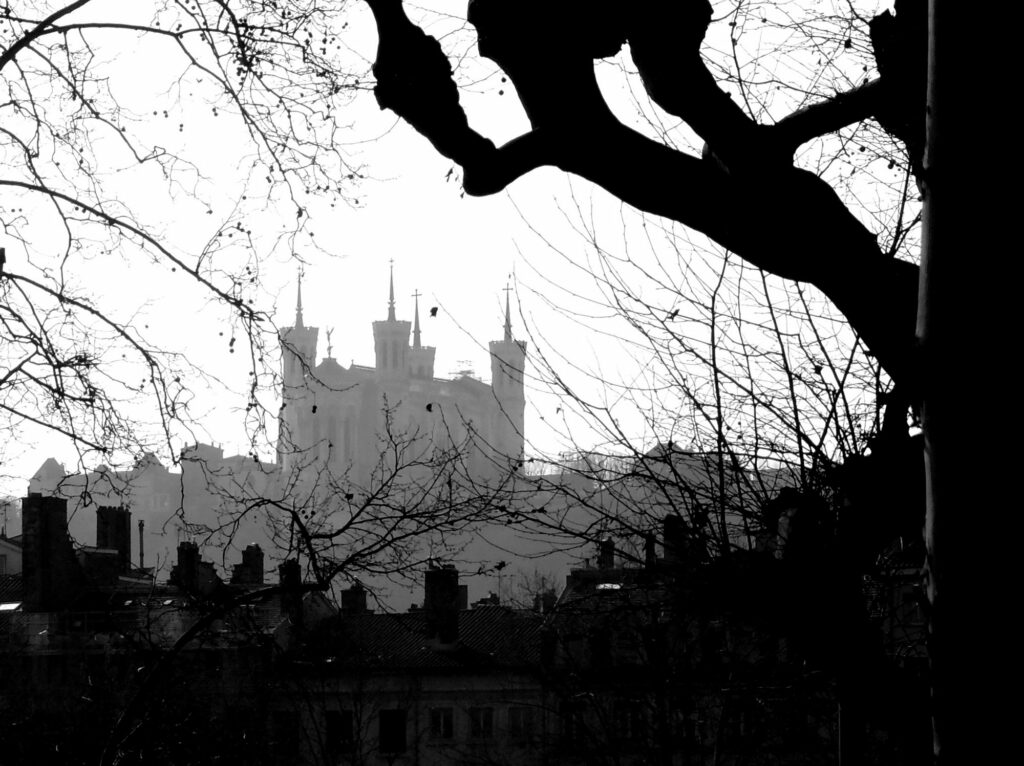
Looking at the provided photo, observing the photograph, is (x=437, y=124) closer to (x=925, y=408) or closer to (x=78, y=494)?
(x=925, y=408)

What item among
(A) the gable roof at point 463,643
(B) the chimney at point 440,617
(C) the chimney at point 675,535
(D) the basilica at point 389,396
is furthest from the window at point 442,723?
(D) the basilica at point 389,396

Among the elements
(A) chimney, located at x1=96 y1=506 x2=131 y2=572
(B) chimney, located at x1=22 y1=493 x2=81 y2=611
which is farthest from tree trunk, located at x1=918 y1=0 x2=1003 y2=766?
(A) chimney, located at x1=96 y1=506 x2=131 y2=572

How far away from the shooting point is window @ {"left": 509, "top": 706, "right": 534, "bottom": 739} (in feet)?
107

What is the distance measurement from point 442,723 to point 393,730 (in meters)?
1.38

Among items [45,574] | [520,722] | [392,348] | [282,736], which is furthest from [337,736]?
[392,348]

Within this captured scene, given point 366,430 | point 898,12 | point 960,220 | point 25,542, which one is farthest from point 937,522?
point 366,430

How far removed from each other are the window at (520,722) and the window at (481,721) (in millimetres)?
507

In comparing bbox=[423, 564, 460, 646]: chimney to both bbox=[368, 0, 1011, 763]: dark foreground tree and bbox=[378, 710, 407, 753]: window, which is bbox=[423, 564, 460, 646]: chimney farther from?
bbox=[368, 0, 1011, 763]: dark foreground tree

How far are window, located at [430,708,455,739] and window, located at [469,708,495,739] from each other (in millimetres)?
641

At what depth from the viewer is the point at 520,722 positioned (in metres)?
36.5

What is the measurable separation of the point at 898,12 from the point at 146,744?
4.60 m

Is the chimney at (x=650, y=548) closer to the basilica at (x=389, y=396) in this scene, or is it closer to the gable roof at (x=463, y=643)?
the gable roof at (x=463, y=643)

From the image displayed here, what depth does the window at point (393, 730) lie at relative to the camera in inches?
1420

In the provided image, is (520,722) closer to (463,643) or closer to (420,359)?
(463,643)
